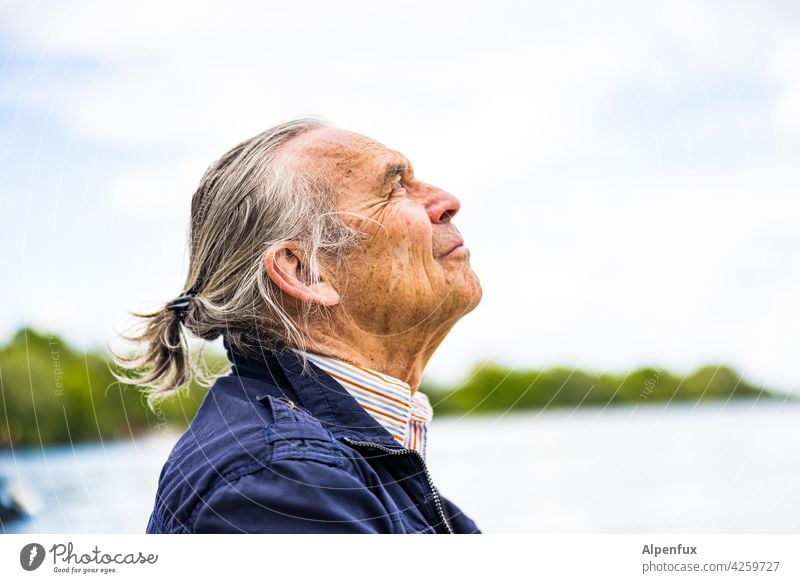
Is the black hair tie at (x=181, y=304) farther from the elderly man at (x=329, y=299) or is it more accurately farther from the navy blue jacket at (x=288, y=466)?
the navy blue jacket at (x=288, y=466)

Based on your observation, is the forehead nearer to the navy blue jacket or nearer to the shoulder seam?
the navy blue jacket

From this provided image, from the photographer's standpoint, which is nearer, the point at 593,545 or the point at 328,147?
the point at 328,147

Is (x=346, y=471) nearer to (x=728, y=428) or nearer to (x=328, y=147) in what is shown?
(x=328, y=147)

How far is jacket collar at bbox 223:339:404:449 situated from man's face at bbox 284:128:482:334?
0.37 feet

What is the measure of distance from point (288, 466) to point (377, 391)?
0.80 feet

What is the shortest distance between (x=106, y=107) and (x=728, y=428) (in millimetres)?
1322

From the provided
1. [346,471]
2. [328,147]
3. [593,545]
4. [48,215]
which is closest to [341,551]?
[346,471]

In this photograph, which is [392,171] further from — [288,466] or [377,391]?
[288,466]

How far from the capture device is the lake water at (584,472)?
4.83 feet

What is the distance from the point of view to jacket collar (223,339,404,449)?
1078 mm

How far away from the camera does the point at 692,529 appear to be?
4.81ft

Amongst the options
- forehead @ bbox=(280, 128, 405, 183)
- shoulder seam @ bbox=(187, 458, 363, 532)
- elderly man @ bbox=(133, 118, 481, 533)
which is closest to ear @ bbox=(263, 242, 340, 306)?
elderly man @ bbox=(133, 118, 481, 533)

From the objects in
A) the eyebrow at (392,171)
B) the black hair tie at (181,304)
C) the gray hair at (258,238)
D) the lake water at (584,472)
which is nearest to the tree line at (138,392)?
the lake water at (584,472)

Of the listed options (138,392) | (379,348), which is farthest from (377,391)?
(138,392)
